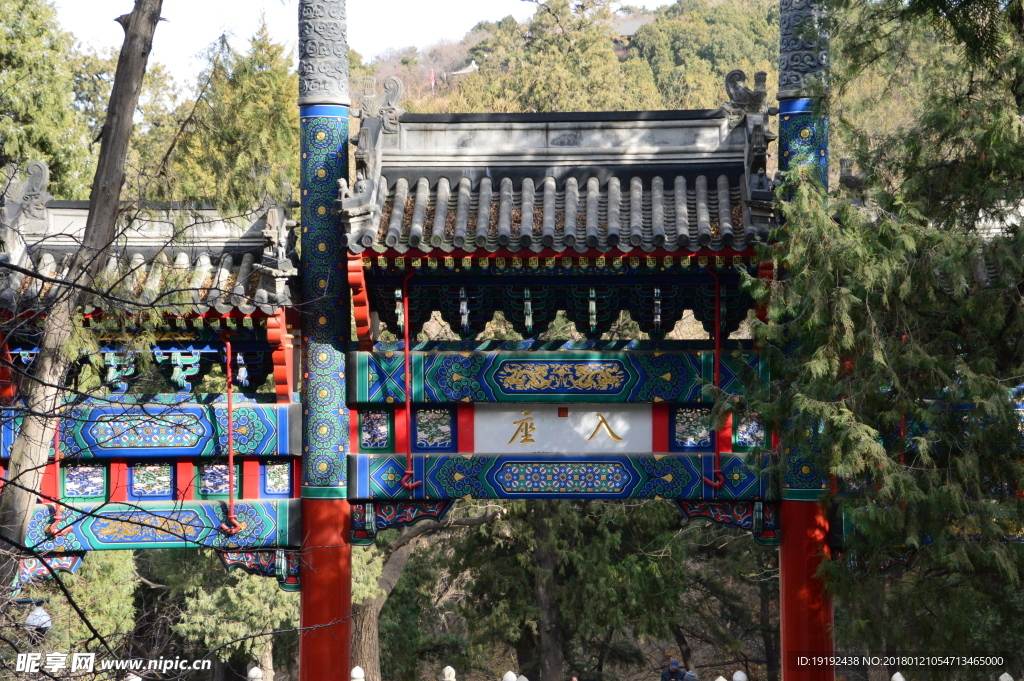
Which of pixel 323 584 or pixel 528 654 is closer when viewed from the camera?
pixel 323 584

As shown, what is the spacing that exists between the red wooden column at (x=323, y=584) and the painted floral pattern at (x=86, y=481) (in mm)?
1417

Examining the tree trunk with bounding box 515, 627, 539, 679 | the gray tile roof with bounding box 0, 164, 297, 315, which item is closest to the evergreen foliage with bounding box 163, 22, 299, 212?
the gray tile roof with bounding box 0, 164, 297, 315

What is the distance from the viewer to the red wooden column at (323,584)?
26.3ft

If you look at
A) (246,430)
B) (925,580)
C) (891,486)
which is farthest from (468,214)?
(925,580)

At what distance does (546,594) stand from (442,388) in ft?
26.3

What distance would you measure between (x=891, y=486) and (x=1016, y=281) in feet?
4.59

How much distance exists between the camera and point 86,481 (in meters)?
→ 8.06

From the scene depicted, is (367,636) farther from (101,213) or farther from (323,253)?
(101,213)

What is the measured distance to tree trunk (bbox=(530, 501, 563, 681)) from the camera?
1500cm

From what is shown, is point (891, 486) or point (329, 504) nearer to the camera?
point (891, 486)

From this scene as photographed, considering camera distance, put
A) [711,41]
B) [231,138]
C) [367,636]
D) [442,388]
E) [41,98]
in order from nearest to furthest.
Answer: [231,138] < [442,388] < [41,98] < [367,636] < [711,41]

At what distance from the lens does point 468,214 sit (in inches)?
311

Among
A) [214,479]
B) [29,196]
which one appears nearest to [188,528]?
[214,479]

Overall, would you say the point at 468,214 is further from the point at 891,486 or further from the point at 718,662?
the point at 718,662
